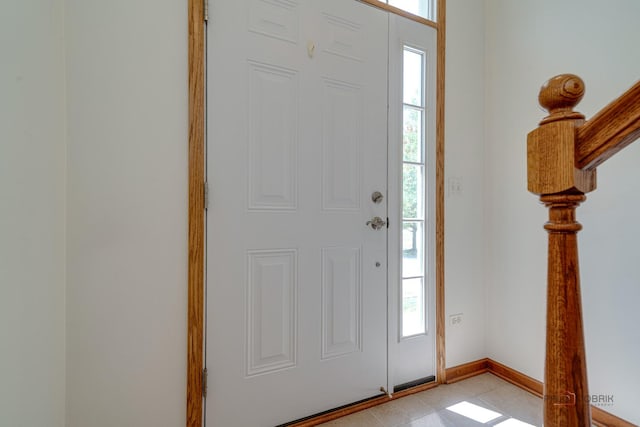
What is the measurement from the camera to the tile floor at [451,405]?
1.48m

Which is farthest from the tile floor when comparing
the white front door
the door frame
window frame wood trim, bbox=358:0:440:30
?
window frame wood trim, bbox=358:0:440:30

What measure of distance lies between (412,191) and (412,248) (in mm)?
335

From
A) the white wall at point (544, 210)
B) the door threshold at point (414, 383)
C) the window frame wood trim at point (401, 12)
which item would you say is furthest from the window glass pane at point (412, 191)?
the door threshold at point (414, 383)

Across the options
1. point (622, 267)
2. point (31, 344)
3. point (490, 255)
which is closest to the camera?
point (31, 344)

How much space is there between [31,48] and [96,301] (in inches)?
33.4

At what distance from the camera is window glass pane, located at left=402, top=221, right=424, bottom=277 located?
1.77m

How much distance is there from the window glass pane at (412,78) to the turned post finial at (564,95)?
1323mm

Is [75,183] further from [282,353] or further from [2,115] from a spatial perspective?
[282,353]

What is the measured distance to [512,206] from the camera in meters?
1.87

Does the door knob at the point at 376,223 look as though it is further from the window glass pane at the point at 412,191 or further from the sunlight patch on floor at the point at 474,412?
the sunlight patch on floor at the point at 474,412

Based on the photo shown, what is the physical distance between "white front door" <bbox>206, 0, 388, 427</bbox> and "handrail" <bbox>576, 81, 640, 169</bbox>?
3.65 feet

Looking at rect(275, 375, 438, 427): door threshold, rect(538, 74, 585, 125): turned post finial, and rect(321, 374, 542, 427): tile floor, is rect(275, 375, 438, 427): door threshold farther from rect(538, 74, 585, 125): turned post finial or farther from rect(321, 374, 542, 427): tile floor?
rect(538, 74, 585, 125): turned post finial

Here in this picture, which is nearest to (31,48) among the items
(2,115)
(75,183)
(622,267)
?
(2,115)

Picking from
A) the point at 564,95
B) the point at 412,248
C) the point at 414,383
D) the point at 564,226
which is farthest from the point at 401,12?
the point at 414,383
